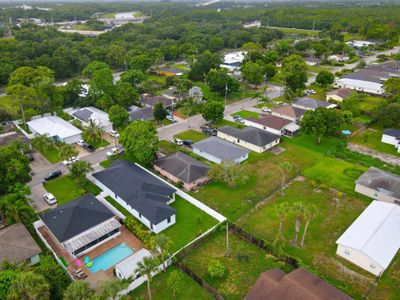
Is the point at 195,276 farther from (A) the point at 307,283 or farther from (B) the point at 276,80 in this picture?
(B) the point at 276,80

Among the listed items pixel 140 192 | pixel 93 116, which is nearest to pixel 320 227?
pixel 140 192

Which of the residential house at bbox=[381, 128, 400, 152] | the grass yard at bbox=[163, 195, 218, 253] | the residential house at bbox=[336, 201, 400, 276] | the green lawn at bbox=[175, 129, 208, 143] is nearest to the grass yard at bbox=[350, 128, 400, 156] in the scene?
the residential house at bbox=[381, 128, 400, 152]

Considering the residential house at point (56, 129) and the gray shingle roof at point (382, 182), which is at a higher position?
the gray shingle roof at point (382, 182)

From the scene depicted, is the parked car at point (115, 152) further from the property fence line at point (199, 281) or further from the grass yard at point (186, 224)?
the property fence line at point (199, 281)

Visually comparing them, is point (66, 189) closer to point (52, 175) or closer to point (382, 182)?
point (52, 175)

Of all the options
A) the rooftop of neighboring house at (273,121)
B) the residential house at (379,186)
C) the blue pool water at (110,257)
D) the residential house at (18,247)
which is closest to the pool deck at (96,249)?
the blue pool water at (110,257)

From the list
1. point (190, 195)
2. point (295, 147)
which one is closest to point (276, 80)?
point (295, 147)
